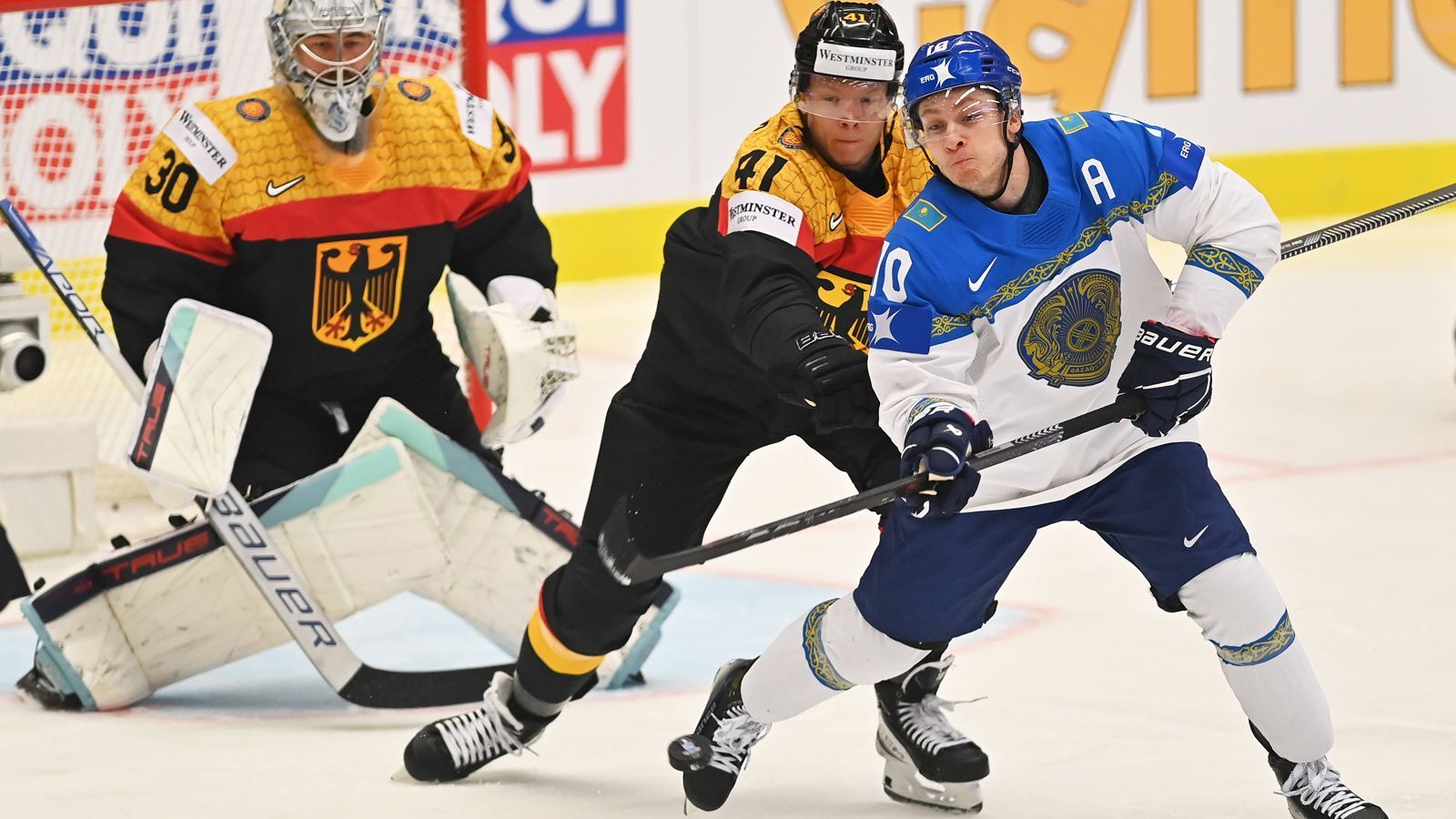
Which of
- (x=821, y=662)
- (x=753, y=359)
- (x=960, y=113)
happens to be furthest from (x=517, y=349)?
(x=960, y=113)

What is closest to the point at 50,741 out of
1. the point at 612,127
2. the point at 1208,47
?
the point at 612,127

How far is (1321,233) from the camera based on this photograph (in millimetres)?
2951

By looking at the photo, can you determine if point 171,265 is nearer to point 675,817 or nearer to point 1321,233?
point 675,817

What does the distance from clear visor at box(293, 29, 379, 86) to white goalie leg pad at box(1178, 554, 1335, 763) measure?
1584 millimetres

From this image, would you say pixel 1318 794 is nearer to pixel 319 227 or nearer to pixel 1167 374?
pixel 1167 374

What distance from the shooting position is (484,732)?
10.1 feet

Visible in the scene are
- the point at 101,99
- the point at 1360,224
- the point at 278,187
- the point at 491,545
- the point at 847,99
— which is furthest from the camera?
the point at 101,99

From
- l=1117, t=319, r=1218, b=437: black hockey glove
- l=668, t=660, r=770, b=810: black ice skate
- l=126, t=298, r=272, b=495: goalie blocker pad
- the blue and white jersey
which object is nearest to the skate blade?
l=668, t=660, r=770, b=810: black ice skate

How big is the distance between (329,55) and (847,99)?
1004mm

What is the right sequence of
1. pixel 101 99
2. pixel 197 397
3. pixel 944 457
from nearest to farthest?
1. pixel 944 457
2. pixel 197 397
3. pixel 101 99

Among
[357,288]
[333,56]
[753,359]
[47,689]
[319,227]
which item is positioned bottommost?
[47,689]

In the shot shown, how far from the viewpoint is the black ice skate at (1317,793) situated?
2533 millimetres

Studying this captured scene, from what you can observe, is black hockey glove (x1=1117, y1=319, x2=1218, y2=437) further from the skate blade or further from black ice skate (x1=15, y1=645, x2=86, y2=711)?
black ice skate (x1=15, y1=645, x2=86, y2=711)

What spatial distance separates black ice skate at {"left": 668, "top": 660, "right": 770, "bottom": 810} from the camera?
9.21 feet
